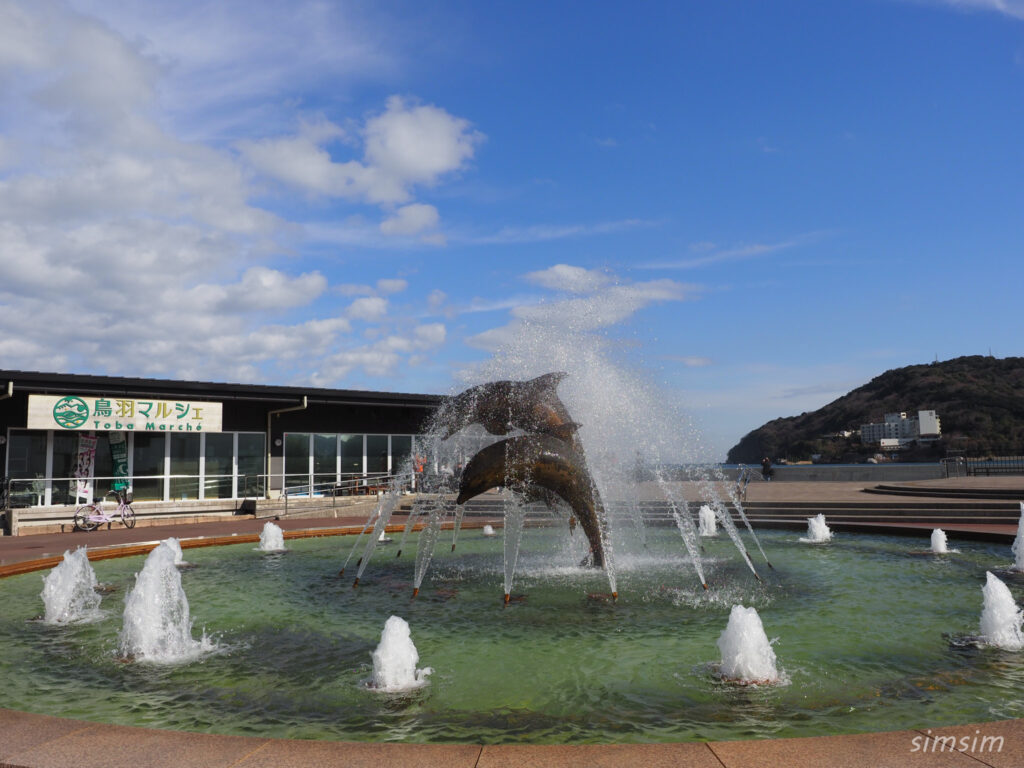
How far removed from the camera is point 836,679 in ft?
19.8

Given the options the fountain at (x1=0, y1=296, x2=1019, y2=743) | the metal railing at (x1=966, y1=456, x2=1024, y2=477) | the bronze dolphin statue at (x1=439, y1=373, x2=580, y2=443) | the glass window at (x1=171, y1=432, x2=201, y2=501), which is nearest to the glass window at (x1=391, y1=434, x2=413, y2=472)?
the glass window at (x1=171, y1=432, x2=201, y2=501)

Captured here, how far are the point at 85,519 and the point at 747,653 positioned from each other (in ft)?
67.8

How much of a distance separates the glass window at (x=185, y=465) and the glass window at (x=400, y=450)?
8806 mm

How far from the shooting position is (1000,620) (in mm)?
7027

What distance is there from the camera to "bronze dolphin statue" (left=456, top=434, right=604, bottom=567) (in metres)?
10.8

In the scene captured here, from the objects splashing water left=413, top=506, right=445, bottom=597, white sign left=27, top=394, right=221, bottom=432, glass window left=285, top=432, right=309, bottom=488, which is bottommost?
splashing water left=413, top=506, right=445, bottom=597

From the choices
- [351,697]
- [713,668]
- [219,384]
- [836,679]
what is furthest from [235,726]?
[219,384]

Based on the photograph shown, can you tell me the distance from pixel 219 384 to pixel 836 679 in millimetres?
24997

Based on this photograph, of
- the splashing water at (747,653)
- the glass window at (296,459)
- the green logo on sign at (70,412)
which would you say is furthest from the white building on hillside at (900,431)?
the splashing water at (747,653)

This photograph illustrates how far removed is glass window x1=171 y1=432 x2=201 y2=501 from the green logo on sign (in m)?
3.59

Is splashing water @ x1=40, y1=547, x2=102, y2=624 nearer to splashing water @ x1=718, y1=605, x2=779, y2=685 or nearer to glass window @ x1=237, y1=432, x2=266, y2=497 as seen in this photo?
splashing water @ x1=718, y1=605, x2=779, y2=685

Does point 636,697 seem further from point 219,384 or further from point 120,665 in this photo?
point 219,384
